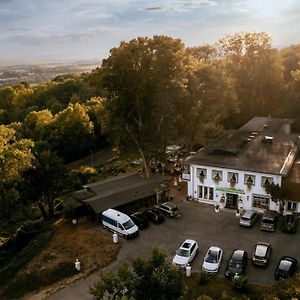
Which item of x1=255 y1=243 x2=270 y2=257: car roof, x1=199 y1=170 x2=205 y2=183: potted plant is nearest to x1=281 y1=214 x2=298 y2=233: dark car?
x1=255 y1=243 x2=270 y2=257: car roof

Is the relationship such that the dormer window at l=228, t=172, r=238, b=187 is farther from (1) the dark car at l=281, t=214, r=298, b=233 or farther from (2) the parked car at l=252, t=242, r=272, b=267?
(2) the parked car at l=252, t=242, r=272, b=267

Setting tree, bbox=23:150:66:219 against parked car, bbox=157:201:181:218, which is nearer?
parked car, bbox=157:201:181:218

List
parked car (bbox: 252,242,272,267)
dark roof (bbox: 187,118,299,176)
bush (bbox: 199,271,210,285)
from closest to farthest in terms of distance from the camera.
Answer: bush (bbox: 199,271,210,285)
parked car (bbox: 252,242,272,267)
dark roof (bbox: 187,118,299,176)

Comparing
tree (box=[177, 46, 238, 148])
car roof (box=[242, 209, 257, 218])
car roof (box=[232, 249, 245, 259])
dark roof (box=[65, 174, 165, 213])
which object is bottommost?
car roof (box=[242, 209, 257, 218])

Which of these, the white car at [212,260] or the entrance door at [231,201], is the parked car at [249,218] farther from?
the white car at [212,260]

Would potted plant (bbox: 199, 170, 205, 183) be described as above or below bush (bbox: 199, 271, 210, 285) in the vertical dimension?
above

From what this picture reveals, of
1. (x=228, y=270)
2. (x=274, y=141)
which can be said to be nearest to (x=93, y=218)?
(x=228, y=270)

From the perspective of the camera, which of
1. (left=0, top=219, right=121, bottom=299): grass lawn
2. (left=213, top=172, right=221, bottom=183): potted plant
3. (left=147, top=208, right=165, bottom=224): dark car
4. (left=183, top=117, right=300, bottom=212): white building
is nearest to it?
(left=0, top=219, right=121, bottom=299): grass lawn

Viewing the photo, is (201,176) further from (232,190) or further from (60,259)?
(60,259)
